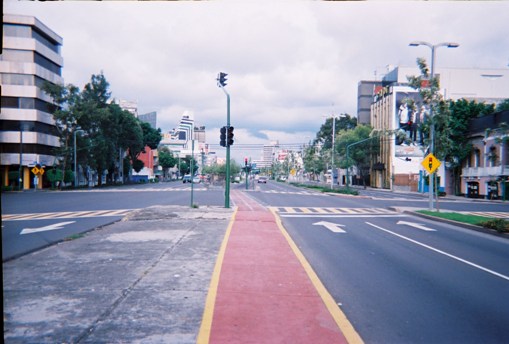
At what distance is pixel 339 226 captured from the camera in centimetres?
1683

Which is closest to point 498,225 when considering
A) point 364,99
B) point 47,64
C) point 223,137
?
point 223,137

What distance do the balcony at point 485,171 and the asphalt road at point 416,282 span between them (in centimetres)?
3237

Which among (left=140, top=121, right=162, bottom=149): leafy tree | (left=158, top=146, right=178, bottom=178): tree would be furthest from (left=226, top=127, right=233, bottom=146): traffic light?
(left=158, top=146, right=178, bottom=178): tree

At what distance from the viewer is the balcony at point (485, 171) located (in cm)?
4209

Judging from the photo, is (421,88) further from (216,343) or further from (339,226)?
(216,343)

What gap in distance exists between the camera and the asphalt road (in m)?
5.35

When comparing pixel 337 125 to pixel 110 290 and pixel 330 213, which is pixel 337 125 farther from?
pixel 110 290

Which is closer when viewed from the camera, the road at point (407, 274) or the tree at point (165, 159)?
the road at point (407, 274)

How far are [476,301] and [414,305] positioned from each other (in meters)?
1.21

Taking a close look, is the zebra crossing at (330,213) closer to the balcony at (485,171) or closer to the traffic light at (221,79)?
the traffic light at (221,79)

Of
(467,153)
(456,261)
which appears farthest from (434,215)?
(467,153)

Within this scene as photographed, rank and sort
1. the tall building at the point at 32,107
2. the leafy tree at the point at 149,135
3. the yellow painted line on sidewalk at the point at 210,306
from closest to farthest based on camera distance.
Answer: the yellow painted line on sidewalk at the point at 210,306
the tall building at the point at 32,107
the leafy tree at the point at 149,135

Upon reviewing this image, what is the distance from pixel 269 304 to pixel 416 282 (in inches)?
135

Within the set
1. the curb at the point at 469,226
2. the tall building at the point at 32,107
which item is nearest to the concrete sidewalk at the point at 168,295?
the curb at the point at 469,226
